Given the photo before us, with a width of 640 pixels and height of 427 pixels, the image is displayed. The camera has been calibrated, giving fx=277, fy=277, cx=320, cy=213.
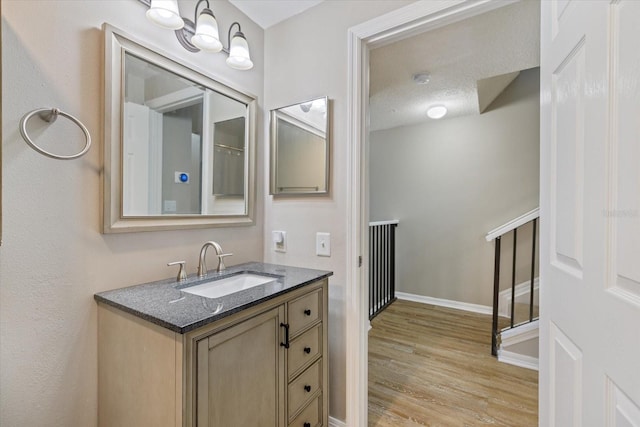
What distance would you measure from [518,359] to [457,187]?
193 cm

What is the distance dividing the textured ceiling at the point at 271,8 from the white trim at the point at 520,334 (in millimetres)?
2771

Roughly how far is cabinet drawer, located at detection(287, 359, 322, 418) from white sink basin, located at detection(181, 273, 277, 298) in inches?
17.8

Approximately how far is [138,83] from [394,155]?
3309 mm

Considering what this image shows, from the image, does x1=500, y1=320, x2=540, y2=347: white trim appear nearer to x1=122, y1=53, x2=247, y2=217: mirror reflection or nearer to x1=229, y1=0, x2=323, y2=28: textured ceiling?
x1=122, y1=53, x2=247, y2=217: mirror reflection

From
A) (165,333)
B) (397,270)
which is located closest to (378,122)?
(397,270)

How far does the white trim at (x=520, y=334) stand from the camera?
2.19m

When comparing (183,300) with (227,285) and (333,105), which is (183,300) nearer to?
(227,285)

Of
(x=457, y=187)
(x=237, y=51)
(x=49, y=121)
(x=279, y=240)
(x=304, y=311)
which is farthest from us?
(x=457, y=187)

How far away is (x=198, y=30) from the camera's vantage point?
1267 millimetres

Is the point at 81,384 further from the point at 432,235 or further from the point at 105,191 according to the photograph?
the point at 432,235

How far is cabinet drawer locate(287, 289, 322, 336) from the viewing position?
3.87ft

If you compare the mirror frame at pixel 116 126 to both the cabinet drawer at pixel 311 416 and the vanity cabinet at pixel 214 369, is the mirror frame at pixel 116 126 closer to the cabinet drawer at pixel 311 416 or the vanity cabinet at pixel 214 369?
the vanity cabinet at pixel 214 369

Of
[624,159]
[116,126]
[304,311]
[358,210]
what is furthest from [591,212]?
[116,126]

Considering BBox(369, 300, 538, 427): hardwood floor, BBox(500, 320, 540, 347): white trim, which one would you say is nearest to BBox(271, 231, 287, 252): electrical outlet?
BBox(369, 300, 538, 427): hardwood floor
